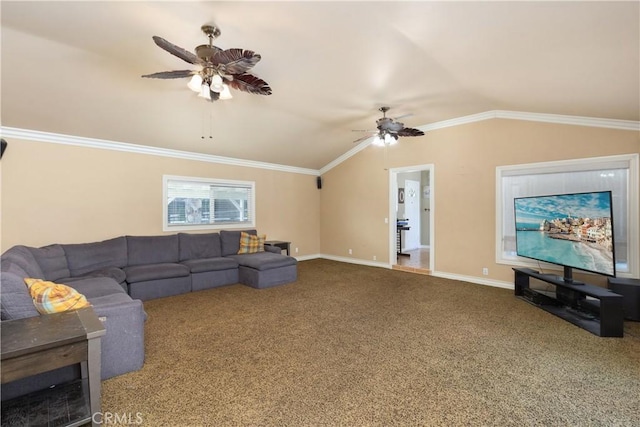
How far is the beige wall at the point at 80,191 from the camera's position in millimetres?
4254

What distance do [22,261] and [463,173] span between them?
637 centimetres

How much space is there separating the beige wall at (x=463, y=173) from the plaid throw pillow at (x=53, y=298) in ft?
18.2

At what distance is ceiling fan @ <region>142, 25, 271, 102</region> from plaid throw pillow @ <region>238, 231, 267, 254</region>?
3.67 metres

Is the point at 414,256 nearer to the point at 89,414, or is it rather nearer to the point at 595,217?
the point at 595,217

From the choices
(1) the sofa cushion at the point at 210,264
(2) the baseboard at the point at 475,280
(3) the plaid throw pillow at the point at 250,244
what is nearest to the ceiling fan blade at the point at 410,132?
(2) the baseboard at the point at 475,280

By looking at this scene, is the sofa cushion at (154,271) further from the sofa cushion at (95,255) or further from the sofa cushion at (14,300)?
the sofa cushion at (14,300)

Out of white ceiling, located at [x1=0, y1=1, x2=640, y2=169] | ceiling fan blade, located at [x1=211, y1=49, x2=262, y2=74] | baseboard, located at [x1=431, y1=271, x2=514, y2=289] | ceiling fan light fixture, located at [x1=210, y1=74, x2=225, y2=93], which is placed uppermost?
white ceiling, located at [x1=0, y1=1, x2=640, y2=169]

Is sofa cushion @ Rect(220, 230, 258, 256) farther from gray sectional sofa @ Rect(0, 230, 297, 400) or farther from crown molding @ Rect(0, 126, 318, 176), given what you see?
crown molding @ Rect(0, 126, 318, 176)

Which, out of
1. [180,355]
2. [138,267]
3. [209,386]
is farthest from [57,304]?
[138,267]

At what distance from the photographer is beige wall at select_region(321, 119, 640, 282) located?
14.6 ft

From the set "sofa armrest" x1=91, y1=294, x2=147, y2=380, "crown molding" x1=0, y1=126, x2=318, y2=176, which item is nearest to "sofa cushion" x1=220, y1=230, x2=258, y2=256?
"crown molding" x1=0, y1=126, x2=318, y2=176

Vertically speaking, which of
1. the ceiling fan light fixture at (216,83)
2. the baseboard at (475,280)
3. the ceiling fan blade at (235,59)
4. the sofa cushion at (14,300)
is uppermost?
the ceiling fan blade at (235,59)

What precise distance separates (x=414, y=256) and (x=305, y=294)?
426cm

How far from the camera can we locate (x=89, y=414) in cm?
180
